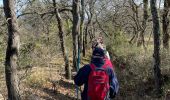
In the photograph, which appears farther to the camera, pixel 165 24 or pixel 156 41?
pixel 165 24

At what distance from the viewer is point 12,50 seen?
11.8 m

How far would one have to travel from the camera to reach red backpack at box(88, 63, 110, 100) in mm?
8016

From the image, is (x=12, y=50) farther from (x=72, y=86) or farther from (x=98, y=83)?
(x=72, y=86)

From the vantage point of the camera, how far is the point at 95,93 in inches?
318

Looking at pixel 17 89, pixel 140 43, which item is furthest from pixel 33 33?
pixel 140 43

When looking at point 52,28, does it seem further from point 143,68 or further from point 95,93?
point 95,93

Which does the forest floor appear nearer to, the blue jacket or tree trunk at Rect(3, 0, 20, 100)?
tree trunk at Rect(3, 0, 20, 100)

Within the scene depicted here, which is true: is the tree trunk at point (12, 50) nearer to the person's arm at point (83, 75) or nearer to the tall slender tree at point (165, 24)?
the person's arm at point (83, 75)

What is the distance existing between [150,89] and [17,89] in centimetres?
797

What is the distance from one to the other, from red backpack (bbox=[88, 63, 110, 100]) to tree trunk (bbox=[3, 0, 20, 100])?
4.41 metres

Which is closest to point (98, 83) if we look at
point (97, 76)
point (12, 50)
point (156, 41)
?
point (97, 76)

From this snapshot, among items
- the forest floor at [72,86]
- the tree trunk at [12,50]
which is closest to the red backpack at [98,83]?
the tree trunk at [12,50]

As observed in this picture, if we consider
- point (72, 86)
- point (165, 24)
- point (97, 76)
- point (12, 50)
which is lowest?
point (72, 86)

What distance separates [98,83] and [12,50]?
4575mm
